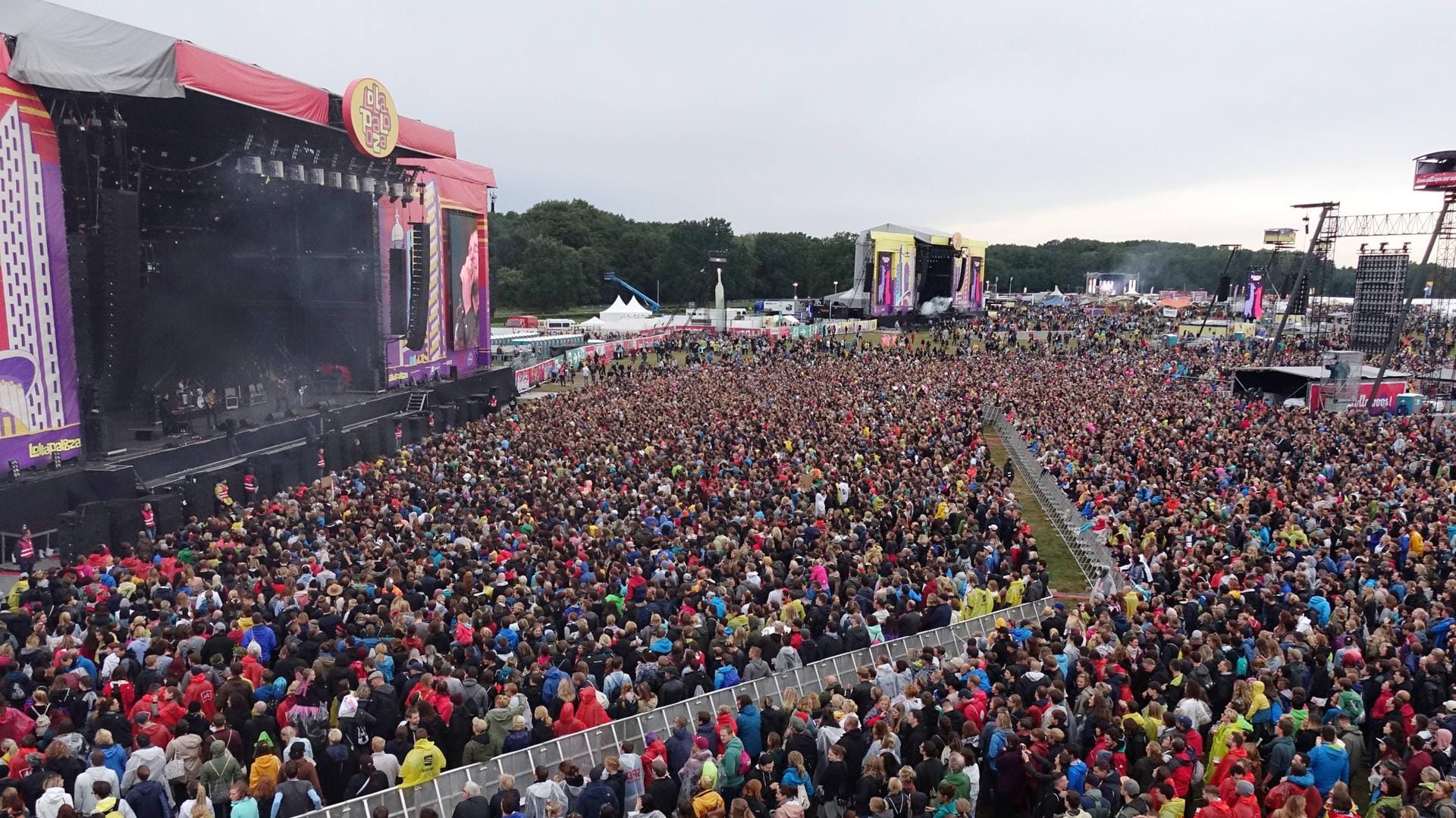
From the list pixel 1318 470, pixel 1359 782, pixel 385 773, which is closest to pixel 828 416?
pixel 1318 470

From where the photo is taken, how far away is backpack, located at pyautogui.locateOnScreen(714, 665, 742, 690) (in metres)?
7.80

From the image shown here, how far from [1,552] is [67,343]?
11.7ft

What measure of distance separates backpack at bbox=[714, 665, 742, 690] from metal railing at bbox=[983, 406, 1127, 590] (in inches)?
246

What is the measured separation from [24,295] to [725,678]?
13016 millimetres

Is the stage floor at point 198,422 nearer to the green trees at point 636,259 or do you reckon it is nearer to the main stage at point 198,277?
the main stage at point 198,277

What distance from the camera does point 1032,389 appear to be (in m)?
27.9

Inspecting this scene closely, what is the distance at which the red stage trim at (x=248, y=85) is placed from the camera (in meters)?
14.8

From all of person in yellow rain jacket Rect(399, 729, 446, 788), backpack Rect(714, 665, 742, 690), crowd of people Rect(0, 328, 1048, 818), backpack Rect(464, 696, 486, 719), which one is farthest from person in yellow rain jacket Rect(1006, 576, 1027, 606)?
person in yellow rain jacket Rect(399, 729, 446, 788)

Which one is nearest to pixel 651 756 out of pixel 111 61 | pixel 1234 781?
pixel 1234 781

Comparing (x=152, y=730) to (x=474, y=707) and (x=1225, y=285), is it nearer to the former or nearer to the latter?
(x=474, y=707)

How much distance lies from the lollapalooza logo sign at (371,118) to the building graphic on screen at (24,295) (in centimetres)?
574

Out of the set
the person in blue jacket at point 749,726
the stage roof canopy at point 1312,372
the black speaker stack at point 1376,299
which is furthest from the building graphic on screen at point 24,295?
the black speaker stack at point 1376,299

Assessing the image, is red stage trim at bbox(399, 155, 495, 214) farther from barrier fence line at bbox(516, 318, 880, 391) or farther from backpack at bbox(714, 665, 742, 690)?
backpack at bbox(714, 665, 742, 690)

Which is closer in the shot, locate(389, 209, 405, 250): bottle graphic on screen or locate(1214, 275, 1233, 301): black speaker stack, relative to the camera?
locate(389, 209, 405, 250): bottle graphic on screen
